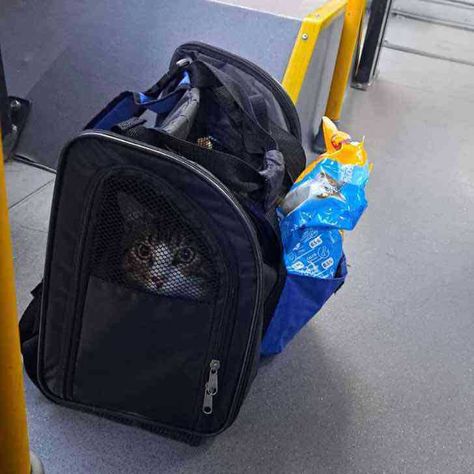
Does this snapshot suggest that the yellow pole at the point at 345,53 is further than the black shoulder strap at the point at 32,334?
Yes

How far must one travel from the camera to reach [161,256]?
0.74 m

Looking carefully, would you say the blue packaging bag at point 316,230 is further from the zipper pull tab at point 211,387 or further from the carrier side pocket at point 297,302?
the zipper pull tab at point 211,387

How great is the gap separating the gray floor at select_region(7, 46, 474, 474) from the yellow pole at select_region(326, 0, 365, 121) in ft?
1.23

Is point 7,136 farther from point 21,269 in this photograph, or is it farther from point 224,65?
point 224,65

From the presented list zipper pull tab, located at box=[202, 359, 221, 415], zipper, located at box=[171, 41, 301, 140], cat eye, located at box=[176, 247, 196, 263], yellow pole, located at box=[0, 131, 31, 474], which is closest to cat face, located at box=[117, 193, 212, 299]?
cat eye, located at box=[176, 247, 196, 263]

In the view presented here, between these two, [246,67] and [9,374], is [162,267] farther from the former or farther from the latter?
[246,67]

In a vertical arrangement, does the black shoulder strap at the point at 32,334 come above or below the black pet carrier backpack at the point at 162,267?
below

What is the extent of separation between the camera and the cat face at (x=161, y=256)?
2.35ft

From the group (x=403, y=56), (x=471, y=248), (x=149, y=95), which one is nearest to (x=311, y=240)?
(x=149, y=95)

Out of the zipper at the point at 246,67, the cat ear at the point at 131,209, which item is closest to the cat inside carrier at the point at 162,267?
the cat ear at the point at 131,209

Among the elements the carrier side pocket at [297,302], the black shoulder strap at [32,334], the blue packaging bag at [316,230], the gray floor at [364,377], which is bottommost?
the gray floor at [364,377]

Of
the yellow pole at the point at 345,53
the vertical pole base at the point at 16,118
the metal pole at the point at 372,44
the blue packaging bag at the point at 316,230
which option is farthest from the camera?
the metal pole at the point at 372,44

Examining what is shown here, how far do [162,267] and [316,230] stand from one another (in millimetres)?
244

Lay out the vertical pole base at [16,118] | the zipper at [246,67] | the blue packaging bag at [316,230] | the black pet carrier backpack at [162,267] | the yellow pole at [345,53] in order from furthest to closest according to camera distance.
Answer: the yellow pole at [345,53] < the vertical pole base at [16,118] < the zipper at [246,67] < the blue packaging bag at [316,230] < the black pet carrier backpack at [162,267]
